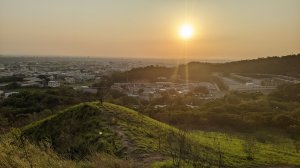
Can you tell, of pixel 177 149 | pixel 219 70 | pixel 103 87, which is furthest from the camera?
pixel 219 70

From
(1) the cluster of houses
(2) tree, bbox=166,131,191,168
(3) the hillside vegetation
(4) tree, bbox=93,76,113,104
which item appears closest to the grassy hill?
(2) tree, bbox=166,131,191,168

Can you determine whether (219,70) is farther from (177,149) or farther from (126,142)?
(177,149)

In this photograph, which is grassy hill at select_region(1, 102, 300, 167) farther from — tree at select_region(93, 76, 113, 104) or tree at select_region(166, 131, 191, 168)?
tree at select_region(93, 76, 113, 104)

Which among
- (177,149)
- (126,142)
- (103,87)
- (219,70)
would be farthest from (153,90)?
(177,149)

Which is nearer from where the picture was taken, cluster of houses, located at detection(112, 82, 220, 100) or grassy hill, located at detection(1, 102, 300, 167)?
grassy hill, located at detection(1, 102, 300, 167)

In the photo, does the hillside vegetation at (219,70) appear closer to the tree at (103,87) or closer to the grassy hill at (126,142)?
the tree at (103,87)

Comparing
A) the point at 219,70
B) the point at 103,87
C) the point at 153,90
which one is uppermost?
the point at 219,70

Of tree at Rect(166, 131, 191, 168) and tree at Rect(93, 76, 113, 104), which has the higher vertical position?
tree at Rect(166, 131, 191, 168)

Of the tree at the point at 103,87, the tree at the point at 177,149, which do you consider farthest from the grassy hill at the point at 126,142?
the tree at the point at 103,87

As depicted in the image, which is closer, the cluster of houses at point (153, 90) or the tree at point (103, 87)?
the tree at point (103, 87)
